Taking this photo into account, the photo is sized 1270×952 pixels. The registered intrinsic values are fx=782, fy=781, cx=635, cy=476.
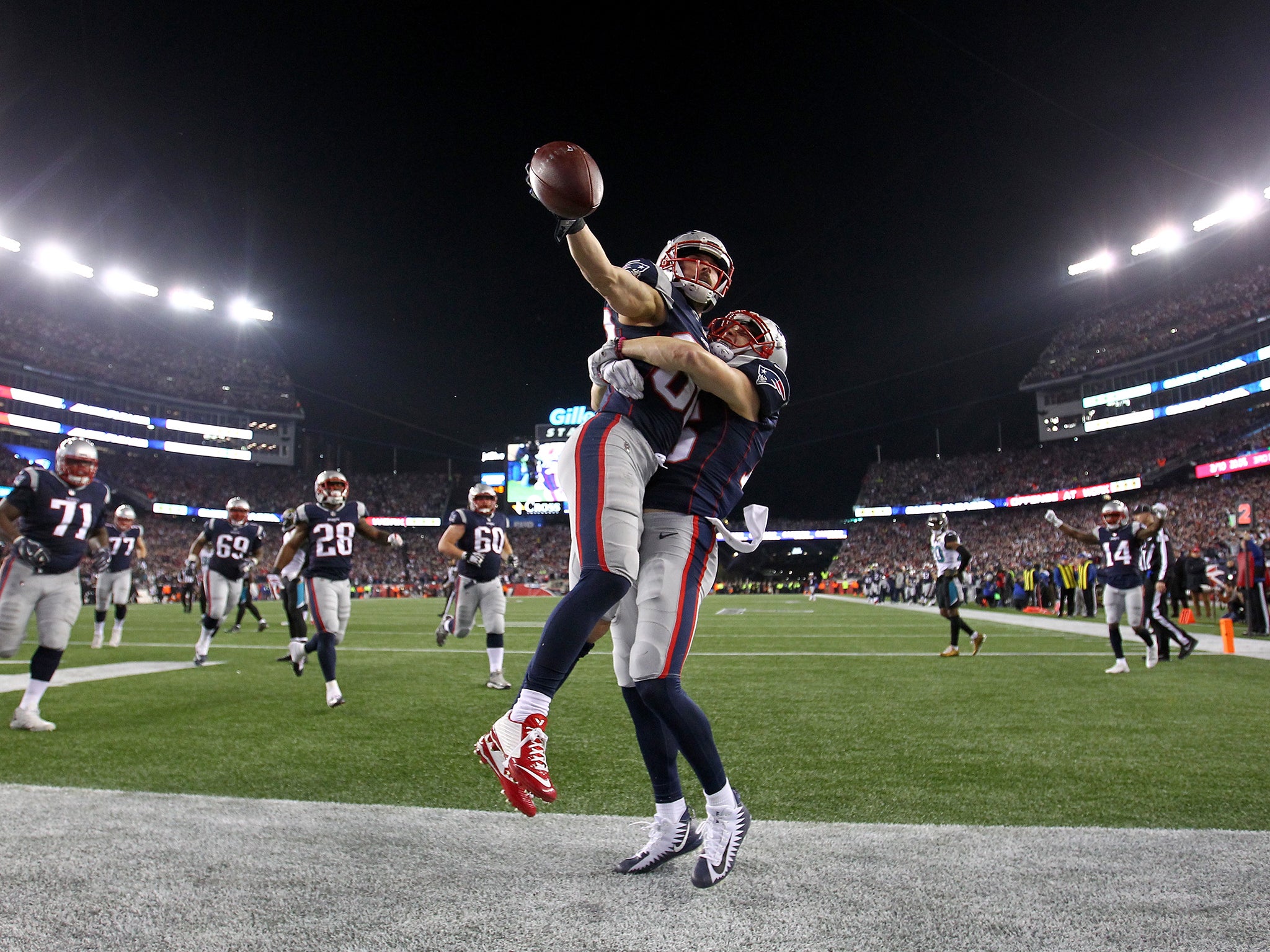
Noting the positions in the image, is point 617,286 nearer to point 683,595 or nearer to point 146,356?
point 683,595

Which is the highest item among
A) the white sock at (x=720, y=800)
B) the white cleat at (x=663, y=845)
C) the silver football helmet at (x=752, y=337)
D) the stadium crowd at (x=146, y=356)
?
the stadium crowd at (x=146, y=356)

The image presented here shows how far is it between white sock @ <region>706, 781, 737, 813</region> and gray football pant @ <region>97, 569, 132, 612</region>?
1372 centimetres

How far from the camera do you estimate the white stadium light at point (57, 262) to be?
1871 inches

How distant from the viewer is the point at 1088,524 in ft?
156

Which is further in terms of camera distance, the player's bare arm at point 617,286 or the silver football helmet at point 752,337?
the silver football helmet at point 752,337

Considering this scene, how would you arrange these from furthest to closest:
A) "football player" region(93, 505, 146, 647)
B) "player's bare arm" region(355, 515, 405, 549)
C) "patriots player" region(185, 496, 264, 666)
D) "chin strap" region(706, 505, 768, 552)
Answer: "football player" region(93, 505, 146, 647) → "patriots player" region(185, 496, 264, 666) → "player's bare arm" region(355, 515, 405, 549) → "chin strap" region(706, 505, 768, 552)

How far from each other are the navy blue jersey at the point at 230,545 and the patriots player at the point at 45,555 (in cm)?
457

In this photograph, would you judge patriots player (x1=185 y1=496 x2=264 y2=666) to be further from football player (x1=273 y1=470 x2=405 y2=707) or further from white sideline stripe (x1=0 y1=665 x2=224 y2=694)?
football player (x1=273 y1=470 x2=405 y2=707)

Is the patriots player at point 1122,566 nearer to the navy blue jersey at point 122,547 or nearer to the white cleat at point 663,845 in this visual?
the white cleat at point 663,845

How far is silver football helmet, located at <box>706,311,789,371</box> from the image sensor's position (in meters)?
2.97

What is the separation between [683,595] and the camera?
8.58 ft

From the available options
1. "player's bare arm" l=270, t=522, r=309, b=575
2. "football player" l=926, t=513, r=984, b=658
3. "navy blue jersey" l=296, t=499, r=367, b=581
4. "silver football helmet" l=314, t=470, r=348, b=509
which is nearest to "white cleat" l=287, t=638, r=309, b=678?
"player's bare arm" l=270, t=522, r=309, b=575

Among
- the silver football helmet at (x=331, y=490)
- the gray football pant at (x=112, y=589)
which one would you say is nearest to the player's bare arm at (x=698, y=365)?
the silver football helmet at (x=331, y=490)

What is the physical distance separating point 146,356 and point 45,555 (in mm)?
60898
